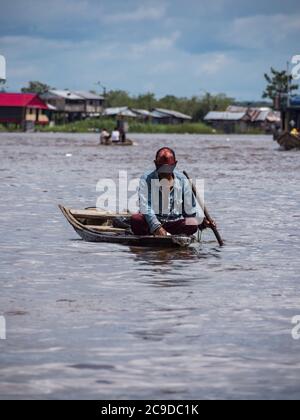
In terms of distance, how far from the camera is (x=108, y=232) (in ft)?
43.5

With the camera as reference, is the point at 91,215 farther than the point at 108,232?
Yes

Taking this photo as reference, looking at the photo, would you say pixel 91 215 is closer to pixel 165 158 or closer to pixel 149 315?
pixel 165 158

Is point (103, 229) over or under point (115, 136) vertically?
over

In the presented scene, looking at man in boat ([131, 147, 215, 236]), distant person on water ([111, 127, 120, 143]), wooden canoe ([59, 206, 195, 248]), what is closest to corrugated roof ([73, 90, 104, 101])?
distant person on water ([111, 127, 120, 143])

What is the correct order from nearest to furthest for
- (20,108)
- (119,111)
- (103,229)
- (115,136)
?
1. (103,229)
2. (115,136)
3. (20,108)
4. (119,111)

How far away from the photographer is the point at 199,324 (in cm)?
816

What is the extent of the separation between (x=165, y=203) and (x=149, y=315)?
376 cm

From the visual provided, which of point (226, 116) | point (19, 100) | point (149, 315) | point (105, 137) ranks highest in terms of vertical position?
point (19, 100)

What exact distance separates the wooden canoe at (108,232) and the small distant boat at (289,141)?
43995mm

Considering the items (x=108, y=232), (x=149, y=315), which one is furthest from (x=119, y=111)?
(x=149, y=315)

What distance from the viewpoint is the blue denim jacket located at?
39.5 feet

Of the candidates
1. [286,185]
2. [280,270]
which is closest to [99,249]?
[280,270]

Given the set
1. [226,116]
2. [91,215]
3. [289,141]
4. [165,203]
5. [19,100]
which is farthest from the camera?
[226,116]
